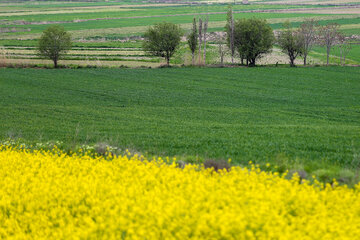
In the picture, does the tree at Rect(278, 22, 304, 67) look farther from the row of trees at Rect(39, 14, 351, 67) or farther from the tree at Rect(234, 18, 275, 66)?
the tree at Rect(234, 18, 275, 66)

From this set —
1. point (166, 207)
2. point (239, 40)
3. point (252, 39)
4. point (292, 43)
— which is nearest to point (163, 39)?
point (239, 40)

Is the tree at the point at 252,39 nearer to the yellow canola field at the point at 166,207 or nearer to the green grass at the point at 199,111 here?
the green grass at the point at 199,111

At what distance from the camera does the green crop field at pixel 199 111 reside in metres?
18.8

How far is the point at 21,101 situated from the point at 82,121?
40.9 feet

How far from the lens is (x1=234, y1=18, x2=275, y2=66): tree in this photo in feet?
226

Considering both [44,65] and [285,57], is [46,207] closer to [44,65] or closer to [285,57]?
[44,65]

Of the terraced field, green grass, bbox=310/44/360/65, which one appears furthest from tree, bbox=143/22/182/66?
green grass, bbox=310/44/360/65

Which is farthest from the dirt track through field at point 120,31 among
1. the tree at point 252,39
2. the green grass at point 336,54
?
the tree at point 252,39

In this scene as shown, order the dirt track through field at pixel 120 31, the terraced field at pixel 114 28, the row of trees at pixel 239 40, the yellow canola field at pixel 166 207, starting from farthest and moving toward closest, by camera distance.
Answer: the dirt track through field at pixel 120 31 < the terraced field at pixel 114 28 < the row of trees at pixel 239 40 < the yellow canola field at pixel 166 207

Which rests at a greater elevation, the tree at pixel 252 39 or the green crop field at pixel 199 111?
the tree at pixel 252 39

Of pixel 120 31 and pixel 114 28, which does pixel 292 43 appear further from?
pixel 114 28

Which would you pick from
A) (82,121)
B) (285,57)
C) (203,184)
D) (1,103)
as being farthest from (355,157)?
(285,57)

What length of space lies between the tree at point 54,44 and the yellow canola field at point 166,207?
54.8 m

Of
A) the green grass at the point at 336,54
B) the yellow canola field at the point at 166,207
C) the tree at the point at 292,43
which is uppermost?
the tree at the point at 292,43
